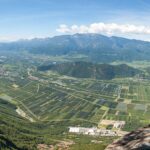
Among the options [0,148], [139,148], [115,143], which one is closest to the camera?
[139,148]

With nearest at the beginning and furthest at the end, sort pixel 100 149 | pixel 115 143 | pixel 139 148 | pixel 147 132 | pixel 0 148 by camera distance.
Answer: pixel 139 148
pixel 147 132
pixel 115 143
pixel 100 149
pixel 0 148

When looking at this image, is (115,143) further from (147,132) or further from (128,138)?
(147,132)

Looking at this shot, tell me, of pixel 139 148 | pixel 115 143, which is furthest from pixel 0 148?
pixel 139 148

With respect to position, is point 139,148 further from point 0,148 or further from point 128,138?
point 0,148

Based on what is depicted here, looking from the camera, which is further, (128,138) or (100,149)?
(100,149)

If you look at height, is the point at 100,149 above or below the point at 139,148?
below

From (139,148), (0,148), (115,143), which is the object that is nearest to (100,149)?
(0,148)
